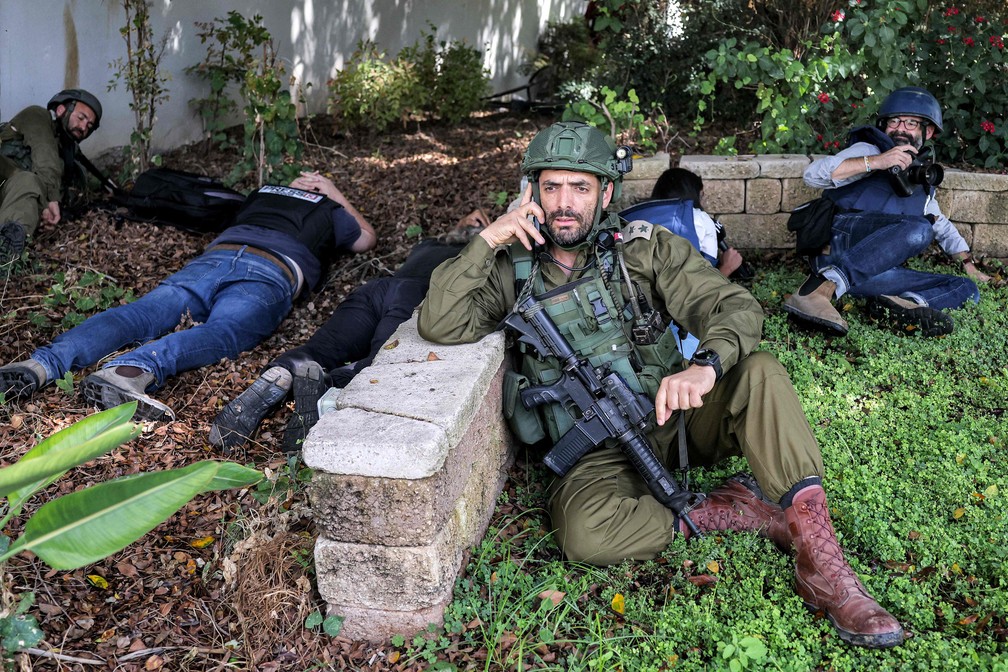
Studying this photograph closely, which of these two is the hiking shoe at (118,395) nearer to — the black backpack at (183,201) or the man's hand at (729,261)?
the black backpack at (183,201)

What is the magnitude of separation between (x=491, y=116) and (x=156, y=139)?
151 inches

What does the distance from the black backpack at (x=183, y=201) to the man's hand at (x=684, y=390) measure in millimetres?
3595

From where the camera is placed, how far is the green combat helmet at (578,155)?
349 cm

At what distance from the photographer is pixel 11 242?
16.8ft

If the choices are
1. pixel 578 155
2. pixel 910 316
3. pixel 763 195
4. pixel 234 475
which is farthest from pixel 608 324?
pixel 763 195

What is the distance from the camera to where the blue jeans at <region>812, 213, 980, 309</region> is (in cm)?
509

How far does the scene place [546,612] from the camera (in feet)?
9.87

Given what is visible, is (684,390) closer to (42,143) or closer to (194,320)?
(194,320)

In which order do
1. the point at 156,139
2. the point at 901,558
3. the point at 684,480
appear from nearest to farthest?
the point at 901,558
the point at 684,480
the point at 156,139

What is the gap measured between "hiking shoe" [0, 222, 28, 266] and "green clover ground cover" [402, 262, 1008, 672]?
333 centimetres

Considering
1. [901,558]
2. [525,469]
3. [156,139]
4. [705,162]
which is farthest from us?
[156,139]

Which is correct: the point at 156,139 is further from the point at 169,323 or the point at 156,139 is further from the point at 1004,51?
the point at 1004,51

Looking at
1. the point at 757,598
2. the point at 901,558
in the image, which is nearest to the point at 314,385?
the point at 757,598

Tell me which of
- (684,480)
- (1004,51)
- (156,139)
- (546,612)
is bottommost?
(546,612)
